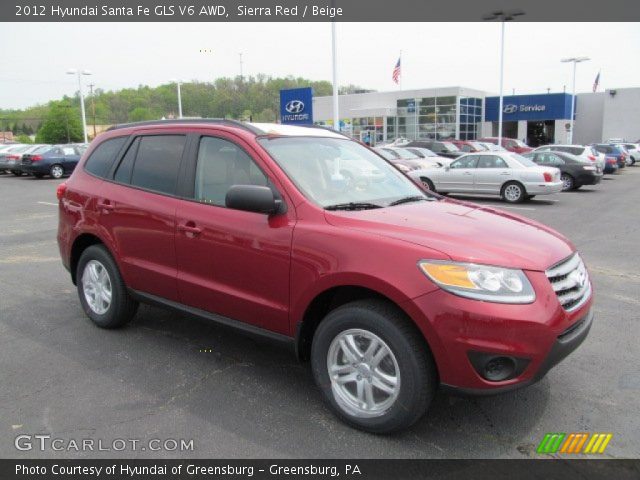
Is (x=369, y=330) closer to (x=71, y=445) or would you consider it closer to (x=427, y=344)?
(x=427, y=344)

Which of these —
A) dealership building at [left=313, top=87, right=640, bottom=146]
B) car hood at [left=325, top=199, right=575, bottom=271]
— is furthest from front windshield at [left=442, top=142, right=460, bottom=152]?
car hood at [left=325, top=199, right=575, bottom=271]

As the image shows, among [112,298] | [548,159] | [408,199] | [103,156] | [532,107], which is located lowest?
[112,298]

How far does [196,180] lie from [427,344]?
218cm

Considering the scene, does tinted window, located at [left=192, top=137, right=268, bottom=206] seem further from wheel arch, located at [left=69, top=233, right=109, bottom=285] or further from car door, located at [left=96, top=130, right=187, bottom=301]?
wheel arch, located at [left=69, top=233, right=109, bottom=285]

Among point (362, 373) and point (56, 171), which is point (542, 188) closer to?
point (362, 373)

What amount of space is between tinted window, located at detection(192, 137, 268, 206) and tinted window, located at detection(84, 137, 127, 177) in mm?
1270

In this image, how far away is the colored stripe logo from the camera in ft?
10.0

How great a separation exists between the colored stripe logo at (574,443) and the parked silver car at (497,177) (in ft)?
43.1

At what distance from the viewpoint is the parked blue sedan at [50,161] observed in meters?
24.5

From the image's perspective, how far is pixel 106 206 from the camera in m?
4.74

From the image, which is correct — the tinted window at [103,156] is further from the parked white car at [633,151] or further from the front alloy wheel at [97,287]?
the parked white car at [633,151]

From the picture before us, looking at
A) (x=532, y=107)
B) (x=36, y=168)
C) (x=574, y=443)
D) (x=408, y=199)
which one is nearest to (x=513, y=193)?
(x=408, y=199)

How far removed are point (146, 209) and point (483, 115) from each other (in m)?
55.8

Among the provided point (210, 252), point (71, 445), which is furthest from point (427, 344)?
Answer: point (71, 445)
